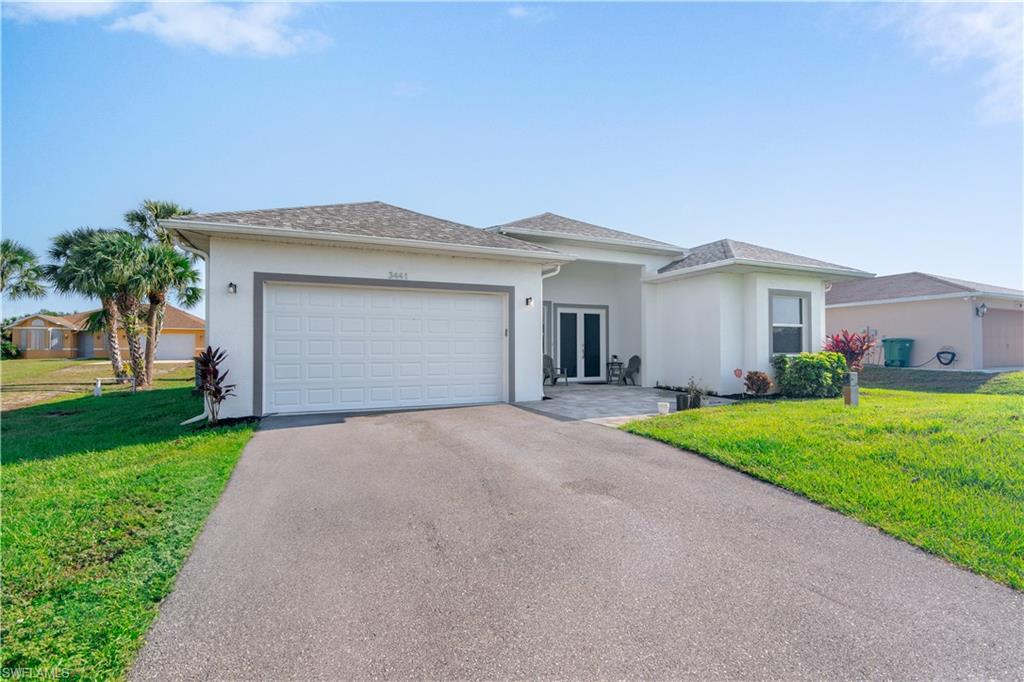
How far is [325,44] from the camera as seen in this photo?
8.31 metres

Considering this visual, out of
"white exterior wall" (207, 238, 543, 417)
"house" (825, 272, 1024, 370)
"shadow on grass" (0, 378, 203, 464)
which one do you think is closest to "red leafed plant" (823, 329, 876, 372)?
"house" (825, 272, 1024, 370)

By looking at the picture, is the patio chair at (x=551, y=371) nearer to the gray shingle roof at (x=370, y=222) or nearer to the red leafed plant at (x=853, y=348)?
the gray shingle roof at (x=370, y=222)

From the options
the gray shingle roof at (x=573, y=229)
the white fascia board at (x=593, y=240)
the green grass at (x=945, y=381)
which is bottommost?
the green grass at (x=945, y=381)

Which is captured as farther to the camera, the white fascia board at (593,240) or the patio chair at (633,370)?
the patio chair at (633,370)

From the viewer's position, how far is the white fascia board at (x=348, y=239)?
26.3 ft

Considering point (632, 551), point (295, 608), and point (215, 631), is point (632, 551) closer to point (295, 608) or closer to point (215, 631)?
point (295, 608)

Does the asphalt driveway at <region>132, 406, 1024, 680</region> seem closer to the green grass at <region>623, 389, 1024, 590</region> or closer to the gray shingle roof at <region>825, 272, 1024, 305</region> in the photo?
the green grass at <region>623, 389, 1024, 590</region>

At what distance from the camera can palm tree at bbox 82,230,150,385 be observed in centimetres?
1490

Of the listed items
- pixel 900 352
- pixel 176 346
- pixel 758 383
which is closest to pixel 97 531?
pixel 758 383

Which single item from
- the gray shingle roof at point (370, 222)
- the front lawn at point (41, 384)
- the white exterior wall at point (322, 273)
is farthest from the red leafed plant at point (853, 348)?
the front lawn at point (41, 384)

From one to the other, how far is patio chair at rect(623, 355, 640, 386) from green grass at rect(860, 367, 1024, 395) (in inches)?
296

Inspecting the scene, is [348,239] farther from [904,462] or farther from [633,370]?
[633,370]

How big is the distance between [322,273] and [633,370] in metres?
9.36

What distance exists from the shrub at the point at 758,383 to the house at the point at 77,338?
38978 millimetres
